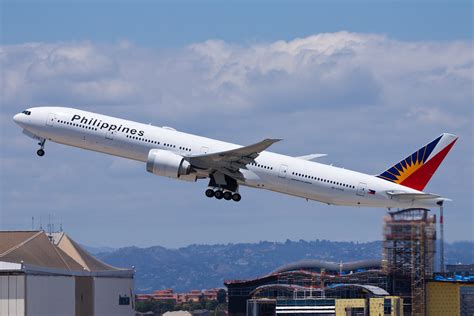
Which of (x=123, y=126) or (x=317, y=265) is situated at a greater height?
(x=123, y=126)

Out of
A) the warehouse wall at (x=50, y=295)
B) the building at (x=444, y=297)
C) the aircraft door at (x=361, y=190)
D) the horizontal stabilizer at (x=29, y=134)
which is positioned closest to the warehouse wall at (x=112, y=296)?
the warehouse wall at (x=50, y=295)

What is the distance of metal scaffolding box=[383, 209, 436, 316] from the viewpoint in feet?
314

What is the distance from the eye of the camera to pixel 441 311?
109 meters

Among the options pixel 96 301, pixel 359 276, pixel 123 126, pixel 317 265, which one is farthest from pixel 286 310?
pixel 123 126

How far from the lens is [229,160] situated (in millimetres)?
75500

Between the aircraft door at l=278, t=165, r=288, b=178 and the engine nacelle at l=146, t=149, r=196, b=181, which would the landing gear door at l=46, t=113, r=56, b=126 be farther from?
→ the aircraft door at l=278, t=165, r=288, b=178

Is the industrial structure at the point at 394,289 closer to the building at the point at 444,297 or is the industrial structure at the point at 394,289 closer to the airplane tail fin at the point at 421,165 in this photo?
the building at the point at 444,297

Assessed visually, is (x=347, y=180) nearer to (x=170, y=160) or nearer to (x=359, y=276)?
(x=170, y=160)

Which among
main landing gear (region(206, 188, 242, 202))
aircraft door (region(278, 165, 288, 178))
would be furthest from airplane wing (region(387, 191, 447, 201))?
main landing gear (region(206, 188, 242, 202))

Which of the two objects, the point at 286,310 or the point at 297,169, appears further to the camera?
the point at 286,310

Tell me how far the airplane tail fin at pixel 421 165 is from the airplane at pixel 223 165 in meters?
0.47

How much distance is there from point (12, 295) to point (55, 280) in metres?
10.2

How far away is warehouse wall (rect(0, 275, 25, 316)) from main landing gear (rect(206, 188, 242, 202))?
662 inches

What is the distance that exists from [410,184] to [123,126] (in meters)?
19.6
